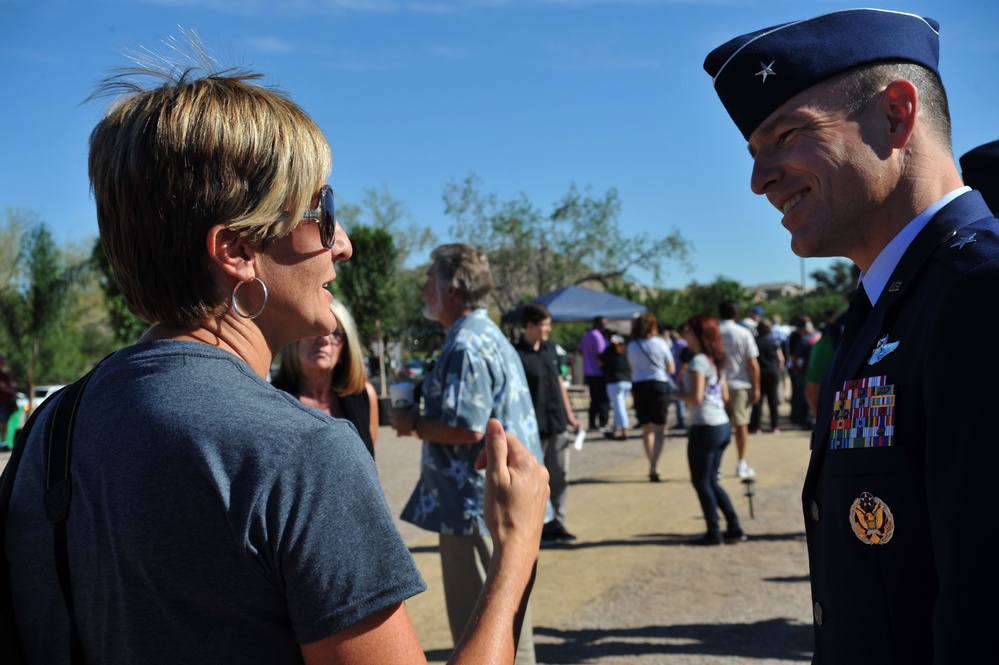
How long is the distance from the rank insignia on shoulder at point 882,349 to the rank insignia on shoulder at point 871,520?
0.82 ft

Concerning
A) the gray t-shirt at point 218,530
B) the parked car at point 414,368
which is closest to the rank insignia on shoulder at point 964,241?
the gray t-shirt at point 218,530

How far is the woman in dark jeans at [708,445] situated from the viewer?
23.4 feet

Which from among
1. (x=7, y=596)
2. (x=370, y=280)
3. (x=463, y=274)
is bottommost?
(x=7, y=596)

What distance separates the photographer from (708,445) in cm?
724

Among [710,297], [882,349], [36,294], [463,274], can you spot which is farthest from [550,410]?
[710,297]

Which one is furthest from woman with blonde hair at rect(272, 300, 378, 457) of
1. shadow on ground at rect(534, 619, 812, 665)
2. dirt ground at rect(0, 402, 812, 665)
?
shadow on ground at rect(534, 619, 812, 665)

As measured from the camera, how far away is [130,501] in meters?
1.28

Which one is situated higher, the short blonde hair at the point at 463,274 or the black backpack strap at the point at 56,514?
Result: the short blonde hair at the point at 463,274

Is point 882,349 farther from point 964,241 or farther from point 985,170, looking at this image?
point 985,170

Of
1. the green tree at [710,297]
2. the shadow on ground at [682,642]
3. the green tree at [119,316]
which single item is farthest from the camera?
the green tree at [710,297]

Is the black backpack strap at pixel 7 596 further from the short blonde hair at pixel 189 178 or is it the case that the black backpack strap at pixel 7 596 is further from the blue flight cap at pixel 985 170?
the blue flight cap at pixel 985 170

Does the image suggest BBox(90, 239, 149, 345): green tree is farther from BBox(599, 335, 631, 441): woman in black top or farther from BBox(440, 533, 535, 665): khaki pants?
BBox(440, 533, 535, 665): khaki pants

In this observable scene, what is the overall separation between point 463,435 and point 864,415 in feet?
8.82

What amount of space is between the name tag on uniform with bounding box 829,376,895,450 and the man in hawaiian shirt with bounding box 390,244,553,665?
2.56 metres
